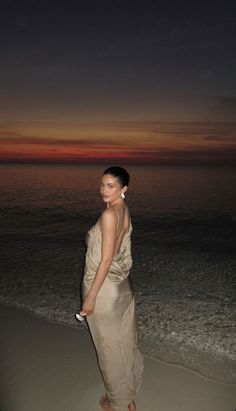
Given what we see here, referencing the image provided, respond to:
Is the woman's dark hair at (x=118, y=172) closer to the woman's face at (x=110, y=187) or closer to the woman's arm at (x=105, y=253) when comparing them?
the woman's face at (x=110, y=187)

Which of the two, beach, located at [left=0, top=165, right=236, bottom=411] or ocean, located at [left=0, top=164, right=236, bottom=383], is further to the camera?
ocean, located at [left=0, top=164, right=236, bottom=383]

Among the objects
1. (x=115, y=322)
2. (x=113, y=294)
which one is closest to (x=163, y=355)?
(x=115, y=322)

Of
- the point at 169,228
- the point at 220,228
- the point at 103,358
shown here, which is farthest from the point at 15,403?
the point at 220,228

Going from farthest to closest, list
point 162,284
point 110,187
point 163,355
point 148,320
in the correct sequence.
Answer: point 162,284 → point 148,320 → point 163,355 → point 110,187

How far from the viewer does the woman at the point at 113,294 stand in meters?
2.51

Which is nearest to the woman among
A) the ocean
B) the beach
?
the beach

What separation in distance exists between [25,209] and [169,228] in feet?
40.6

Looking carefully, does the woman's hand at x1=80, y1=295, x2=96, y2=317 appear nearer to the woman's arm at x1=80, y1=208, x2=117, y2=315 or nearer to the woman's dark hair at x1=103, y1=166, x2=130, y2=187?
the woman's arm at x1=80, y1=208, x2=117, y2=315

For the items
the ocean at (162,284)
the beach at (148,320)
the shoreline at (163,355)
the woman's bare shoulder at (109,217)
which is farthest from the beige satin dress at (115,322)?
the ocean at (162,284)

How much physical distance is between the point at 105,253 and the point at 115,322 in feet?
2.52

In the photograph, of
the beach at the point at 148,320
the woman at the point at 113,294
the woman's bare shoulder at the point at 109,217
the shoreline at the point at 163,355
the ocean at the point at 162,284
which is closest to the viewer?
the woman's bare shoulder at the point at 109,217

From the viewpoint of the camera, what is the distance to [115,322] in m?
2.81

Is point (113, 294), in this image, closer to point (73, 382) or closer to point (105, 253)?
point (105, 253)

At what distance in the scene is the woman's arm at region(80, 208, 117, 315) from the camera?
240cm
